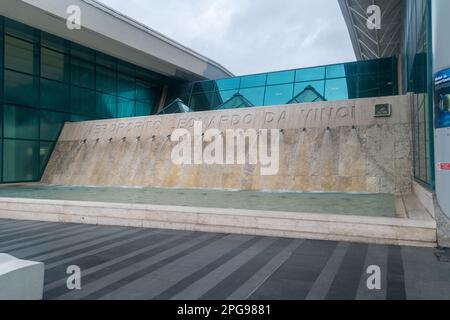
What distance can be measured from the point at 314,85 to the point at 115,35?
1470 cm

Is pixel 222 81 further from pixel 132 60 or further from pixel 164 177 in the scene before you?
pixel 164 177

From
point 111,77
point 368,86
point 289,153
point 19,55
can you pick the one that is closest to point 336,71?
point 368,86

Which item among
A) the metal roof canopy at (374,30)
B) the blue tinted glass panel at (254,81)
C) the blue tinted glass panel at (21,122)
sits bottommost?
the blue tinted glass panel at (21,122)

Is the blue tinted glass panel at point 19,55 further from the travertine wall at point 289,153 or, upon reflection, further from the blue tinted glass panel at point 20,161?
the travertine wall at point 289,153

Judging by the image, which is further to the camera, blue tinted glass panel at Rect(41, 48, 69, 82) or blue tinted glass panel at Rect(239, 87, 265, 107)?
blue tinted glass panel at Rect(239, 87, 265, 107)

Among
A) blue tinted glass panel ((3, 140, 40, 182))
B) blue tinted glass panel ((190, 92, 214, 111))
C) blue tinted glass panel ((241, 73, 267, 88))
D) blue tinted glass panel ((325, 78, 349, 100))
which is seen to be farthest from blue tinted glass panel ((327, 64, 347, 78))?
blue tinted glass panel ((3, 140, 40, 182))

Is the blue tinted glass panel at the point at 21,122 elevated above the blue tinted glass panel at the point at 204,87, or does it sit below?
below

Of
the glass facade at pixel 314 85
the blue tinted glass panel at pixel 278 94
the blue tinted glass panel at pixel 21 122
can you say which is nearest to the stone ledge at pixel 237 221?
the blue tinted glass panel at pixel 21 122

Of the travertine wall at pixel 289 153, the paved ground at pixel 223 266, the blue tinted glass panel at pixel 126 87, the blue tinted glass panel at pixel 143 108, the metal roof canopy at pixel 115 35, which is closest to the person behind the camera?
the paved ground at pixel 223 266

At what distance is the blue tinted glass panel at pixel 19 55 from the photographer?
21.7 m

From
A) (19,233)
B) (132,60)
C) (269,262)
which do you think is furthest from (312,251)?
(132,60)

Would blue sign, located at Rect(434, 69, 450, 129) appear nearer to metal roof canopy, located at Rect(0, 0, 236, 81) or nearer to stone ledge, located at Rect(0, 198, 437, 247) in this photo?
Result: stone ledge, located at Rect(0, 198, 437, 247)

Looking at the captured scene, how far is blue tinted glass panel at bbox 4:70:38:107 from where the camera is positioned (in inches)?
852
